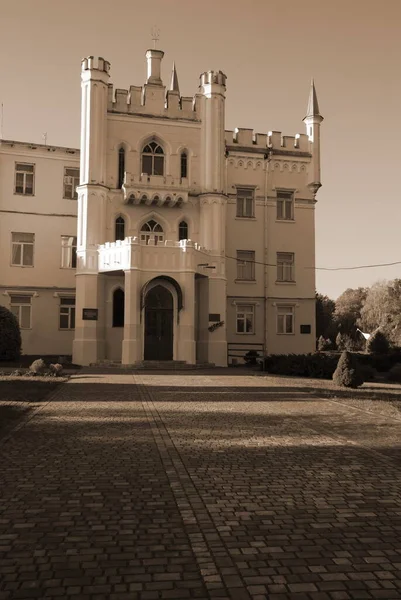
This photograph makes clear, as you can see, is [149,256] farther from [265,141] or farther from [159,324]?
[265,141]

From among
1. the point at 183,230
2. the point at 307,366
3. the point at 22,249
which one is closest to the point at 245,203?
the point at 183,230

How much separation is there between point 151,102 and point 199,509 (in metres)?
32.2

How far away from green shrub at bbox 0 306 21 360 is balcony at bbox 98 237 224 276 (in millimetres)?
5272

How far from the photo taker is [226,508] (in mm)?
6414

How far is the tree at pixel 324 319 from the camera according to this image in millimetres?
78188

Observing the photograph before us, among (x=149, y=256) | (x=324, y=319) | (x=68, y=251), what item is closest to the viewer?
(x=149, y=256)

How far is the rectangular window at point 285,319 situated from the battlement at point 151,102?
12931 millimetres

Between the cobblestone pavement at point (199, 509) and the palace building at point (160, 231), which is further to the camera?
the palace building at point (160, 231)

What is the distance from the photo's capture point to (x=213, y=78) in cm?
3569

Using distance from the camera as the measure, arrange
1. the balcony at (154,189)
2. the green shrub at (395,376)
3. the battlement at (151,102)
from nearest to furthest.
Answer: the green shrub at (395,376) → the balcony at (154,189) → the battlement at (151,102)

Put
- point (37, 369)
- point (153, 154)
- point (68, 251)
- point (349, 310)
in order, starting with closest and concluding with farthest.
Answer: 1. point (37, 369)
2. point (153, 154)
3. point (68, 251)
4. point (349, 310)

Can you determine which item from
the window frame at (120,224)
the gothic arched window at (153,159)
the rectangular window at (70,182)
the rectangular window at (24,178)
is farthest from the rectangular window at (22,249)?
the gothic arched window at (153,159)

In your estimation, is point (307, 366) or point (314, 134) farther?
point (314, 134)

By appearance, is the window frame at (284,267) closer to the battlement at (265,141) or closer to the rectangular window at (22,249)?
the battlement at (265,141)
